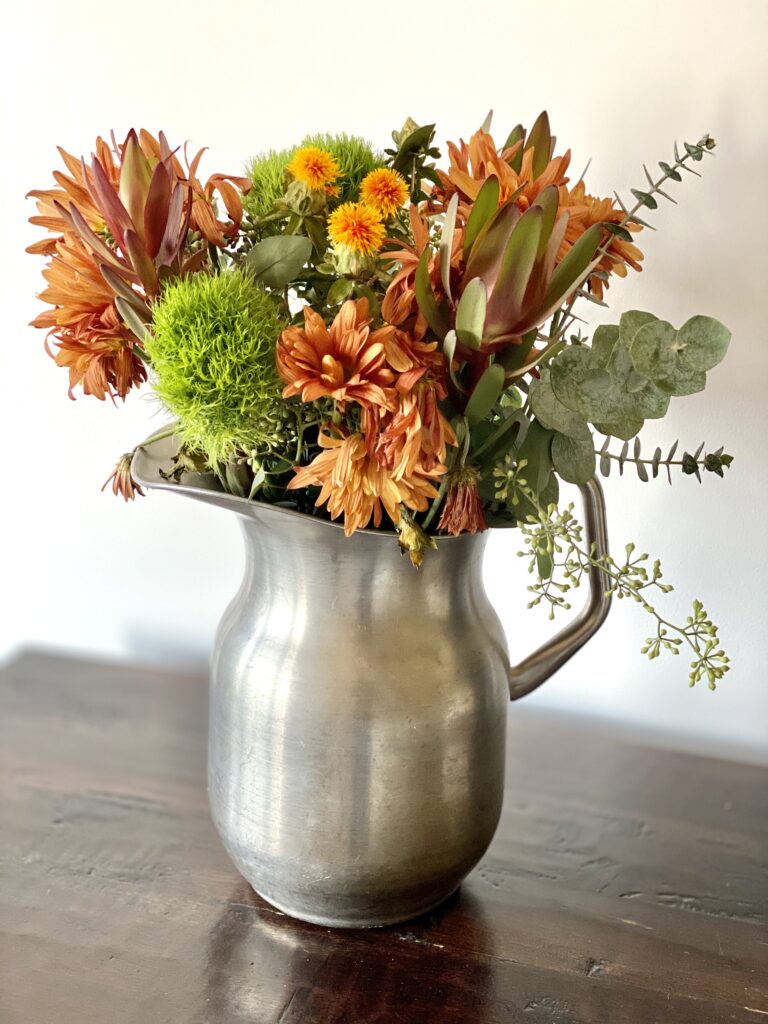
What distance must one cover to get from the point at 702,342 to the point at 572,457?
0.10m

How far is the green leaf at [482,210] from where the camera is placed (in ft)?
1.55

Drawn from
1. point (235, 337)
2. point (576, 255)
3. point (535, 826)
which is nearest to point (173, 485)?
point (235, 337)

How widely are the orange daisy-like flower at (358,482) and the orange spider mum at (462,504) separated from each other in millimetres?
24

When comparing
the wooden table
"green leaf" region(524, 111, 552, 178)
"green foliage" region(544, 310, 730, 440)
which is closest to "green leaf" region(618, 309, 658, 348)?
"green foliage" region(544, 310, 730, 440)

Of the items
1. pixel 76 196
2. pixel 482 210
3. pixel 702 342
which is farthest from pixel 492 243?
pixel 76 196

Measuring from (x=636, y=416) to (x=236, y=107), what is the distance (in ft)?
1.80

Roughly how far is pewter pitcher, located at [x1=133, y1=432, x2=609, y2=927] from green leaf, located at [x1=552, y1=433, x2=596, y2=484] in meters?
0.05

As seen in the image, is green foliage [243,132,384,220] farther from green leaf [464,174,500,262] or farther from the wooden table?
the wooden table

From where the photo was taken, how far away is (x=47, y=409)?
1031 millimetres

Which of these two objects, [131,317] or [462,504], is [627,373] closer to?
[462,504]

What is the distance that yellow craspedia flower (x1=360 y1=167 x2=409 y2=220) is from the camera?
53cm

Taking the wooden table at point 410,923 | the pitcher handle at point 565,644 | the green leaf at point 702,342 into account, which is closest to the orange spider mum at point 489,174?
the green leaf at point 702,342

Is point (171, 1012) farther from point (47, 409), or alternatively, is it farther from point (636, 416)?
point (47, 409)

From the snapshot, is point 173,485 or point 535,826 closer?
point 173,485
